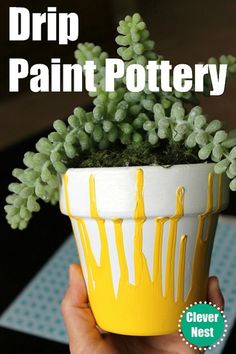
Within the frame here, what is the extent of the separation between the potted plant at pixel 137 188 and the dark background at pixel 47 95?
59 cm

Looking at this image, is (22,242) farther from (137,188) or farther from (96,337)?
(137,188)

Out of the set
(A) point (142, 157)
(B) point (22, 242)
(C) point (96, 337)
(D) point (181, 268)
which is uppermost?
(A) point (142, 157)

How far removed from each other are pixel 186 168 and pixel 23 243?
3.01 ft

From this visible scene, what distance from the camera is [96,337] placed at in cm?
69

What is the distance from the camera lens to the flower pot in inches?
21.8

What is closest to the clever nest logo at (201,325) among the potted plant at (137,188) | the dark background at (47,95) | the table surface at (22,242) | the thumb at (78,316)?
the potted plant at (137,188)

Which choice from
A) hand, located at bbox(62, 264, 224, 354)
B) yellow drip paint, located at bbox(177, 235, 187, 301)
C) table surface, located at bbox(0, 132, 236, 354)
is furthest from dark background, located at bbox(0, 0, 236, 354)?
yellow drip paint, located at bbox(177, 235, 187, 301)

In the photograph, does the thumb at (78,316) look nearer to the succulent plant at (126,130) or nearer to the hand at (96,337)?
the hand at (96,337)

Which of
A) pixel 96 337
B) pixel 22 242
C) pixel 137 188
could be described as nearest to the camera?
pixel 137 188

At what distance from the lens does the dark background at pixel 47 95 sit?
1.18 meters

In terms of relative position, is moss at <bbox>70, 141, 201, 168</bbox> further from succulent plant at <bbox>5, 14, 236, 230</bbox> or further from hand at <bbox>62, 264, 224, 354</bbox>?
hand at <bbox>62, 264, 224, 354</bbox>

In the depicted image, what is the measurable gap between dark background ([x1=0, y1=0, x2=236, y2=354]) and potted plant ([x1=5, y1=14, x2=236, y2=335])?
0.59 metres

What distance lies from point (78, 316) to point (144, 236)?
0.19 meters

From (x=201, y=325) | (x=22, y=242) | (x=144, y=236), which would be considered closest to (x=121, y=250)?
(x=144, y=236)
